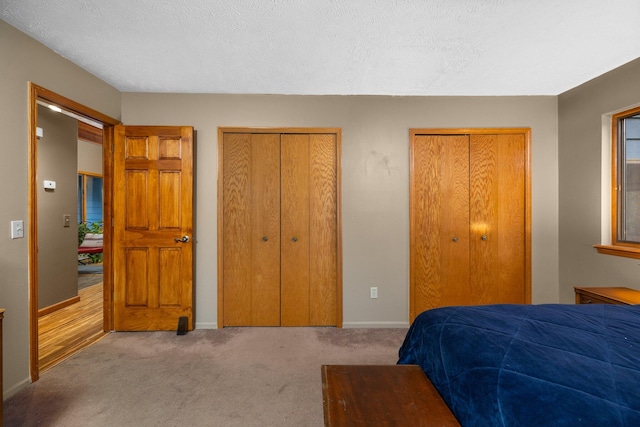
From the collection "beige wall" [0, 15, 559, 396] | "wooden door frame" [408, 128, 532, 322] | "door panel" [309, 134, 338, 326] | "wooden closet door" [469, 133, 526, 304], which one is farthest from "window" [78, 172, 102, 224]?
"wooden closet door" [469, 133, 526, 304]

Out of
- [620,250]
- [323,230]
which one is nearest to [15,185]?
[323,230]

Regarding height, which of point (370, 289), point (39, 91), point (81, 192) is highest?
point (39, 91)

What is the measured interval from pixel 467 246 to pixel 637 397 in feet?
7.79

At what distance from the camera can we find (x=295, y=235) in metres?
3.11

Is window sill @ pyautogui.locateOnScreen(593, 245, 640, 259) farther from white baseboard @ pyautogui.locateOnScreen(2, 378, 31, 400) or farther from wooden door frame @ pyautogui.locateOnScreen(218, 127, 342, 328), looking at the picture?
white baseboard @ pyautogui.locateOnScreen(2, 378, 31, 400)

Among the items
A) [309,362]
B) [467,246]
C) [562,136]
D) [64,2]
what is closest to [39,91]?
[64,2]

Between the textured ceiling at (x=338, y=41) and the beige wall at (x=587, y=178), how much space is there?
19cm

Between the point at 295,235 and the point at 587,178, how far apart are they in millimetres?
2908

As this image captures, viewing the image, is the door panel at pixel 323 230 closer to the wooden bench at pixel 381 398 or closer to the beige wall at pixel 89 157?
the wooden bench at pixel 381 398

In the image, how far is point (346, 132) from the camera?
10.2 feet

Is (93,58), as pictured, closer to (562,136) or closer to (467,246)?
(467,246)

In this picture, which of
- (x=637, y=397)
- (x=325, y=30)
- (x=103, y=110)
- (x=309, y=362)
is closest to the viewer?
(x=637, y=397)

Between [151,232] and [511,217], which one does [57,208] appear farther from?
[511,217]

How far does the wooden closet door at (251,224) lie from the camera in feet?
10.2
